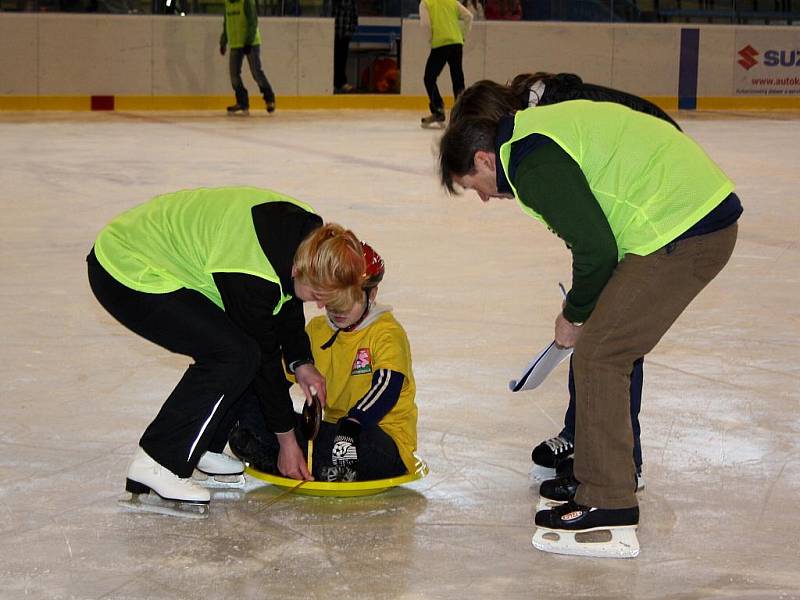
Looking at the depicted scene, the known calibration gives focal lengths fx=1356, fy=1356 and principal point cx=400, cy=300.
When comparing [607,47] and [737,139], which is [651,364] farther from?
[607,47]

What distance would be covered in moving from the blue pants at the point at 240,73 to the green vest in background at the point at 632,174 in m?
12.5

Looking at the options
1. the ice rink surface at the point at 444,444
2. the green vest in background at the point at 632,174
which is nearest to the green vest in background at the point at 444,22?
the ice rink surface at the point at 444,444

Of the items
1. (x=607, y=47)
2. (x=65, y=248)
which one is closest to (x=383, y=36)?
(x=607, y=47)

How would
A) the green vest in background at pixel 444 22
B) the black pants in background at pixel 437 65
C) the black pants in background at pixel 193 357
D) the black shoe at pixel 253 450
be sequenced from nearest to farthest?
the black pants in background at pixel 193 357
the black shoe at pixel 253 450
the green vest in background at pixel 444 22
the black pants in background at pixel 437 65

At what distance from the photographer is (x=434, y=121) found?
14.5 metres

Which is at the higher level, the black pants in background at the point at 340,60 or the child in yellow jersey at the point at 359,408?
the black pants in background at the point at 340,60

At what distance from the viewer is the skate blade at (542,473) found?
3.61 meters

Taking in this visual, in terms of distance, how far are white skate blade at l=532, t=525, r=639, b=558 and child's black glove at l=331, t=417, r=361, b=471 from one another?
52 cm

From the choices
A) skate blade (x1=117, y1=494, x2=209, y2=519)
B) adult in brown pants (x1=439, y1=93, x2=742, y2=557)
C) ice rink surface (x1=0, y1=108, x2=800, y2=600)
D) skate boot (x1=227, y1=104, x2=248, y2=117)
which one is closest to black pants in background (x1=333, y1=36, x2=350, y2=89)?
skate boot (x1=227, y1=104, x2=248, y2=117)

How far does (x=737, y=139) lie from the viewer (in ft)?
44.1

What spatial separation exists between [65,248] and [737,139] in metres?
8.35

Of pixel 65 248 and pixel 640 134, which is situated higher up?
pixel 640 134

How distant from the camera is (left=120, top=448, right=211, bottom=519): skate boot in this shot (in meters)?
3.29

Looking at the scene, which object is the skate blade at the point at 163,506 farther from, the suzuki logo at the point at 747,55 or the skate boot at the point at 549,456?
the suzuki logo at the point at 747,55
